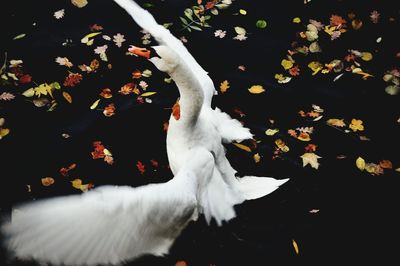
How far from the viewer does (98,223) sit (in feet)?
5.13

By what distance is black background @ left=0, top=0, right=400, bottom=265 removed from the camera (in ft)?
9.15

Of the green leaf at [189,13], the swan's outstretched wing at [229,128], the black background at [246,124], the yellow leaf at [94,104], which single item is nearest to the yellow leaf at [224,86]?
the black background at [246,124]

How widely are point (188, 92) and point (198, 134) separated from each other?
0.37 metres

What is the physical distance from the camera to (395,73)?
3.96 metres

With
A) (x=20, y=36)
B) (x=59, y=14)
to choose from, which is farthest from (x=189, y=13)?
(x=20, y=36)

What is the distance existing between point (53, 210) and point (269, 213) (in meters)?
1.97

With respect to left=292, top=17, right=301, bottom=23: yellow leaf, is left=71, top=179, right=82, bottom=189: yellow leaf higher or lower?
lower

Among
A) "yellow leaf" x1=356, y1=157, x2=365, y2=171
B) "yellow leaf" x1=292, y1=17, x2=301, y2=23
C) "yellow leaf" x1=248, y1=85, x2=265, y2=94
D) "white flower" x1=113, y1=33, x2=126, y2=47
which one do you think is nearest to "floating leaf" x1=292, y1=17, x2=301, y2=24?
"yellow leaf" x1=292, y1=17, x2=301, y2=23

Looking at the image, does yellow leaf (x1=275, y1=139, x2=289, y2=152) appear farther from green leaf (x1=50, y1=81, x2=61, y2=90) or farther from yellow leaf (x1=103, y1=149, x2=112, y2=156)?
green leaf (x1=50, y1=81, x2=61, y2=90)

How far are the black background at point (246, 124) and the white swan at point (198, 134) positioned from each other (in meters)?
0.24

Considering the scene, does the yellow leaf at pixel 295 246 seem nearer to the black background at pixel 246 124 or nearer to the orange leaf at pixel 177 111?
the black background at pixel 246 124

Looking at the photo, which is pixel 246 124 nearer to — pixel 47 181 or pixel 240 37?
pixel 240 37

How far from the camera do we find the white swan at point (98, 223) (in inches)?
55.7

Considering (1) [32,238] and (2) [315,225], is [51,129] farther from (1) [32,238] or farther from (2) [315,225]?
(2) [315,225]
